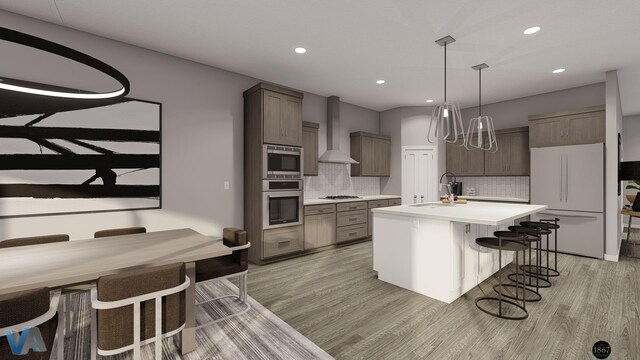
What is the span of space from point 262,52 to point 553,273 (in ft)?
16.0

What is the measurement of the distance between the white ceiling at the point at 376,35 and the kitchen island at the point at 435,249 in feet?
6.72

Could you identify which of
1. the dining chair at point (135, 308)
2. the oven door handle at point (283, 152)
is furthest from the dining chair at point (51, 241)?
the oven door handle at point (283, 152)

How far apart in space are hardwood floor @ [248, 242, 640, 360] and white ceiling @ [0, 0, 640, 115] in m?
2.94

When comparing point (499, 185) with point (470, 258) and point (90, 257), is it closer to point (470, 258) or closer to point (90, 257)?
point (470, 258)

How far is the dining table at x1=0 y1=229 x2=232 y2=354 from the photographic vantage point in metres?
1.51

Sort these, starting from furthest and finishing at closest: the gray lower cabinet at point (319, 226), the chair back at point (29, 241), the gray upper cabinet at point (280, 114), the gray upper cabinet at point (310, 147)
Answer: the gray upper cabinet at point (310, 147) < the gray lower cabinet at point (319, 226) < the gray upper cabinet at point (280, 114) < the chair back at point (29, 241)

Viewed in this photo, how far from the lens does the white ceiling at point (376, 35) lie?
2.74 metres

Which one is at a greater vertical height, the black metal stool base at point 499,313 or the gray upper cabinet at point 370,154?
the gray upper cabinet at point 370,154

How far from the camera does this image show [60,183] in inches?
119

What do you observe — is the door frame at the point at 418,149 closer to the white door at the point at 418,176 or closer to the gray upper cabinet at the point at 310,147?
the white door at the point at 418,176

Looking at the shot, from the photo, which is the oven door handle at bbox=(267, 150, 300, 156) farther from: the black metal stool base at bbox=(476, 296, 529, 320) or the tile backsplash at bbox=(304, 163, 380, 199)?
the black metal stool base at bbox=(476, 296, 529, 320)

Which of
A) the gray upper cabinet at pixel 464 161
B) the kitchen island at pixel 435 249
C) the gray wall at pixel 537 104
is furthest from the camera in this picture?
the gray upper cabinet at pixel 464 161

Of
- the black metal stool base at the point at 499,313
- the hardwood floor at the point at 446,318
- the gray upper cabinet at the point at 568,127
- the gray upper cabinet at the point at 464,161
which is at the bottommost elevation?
the hardwood floor at the point at 446,318

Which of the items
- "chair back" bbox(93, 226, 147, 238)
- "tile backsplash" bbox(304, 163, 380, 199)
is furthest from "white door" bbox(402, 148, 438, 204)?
"chair back" bbox(93, 226, 147, 238)
